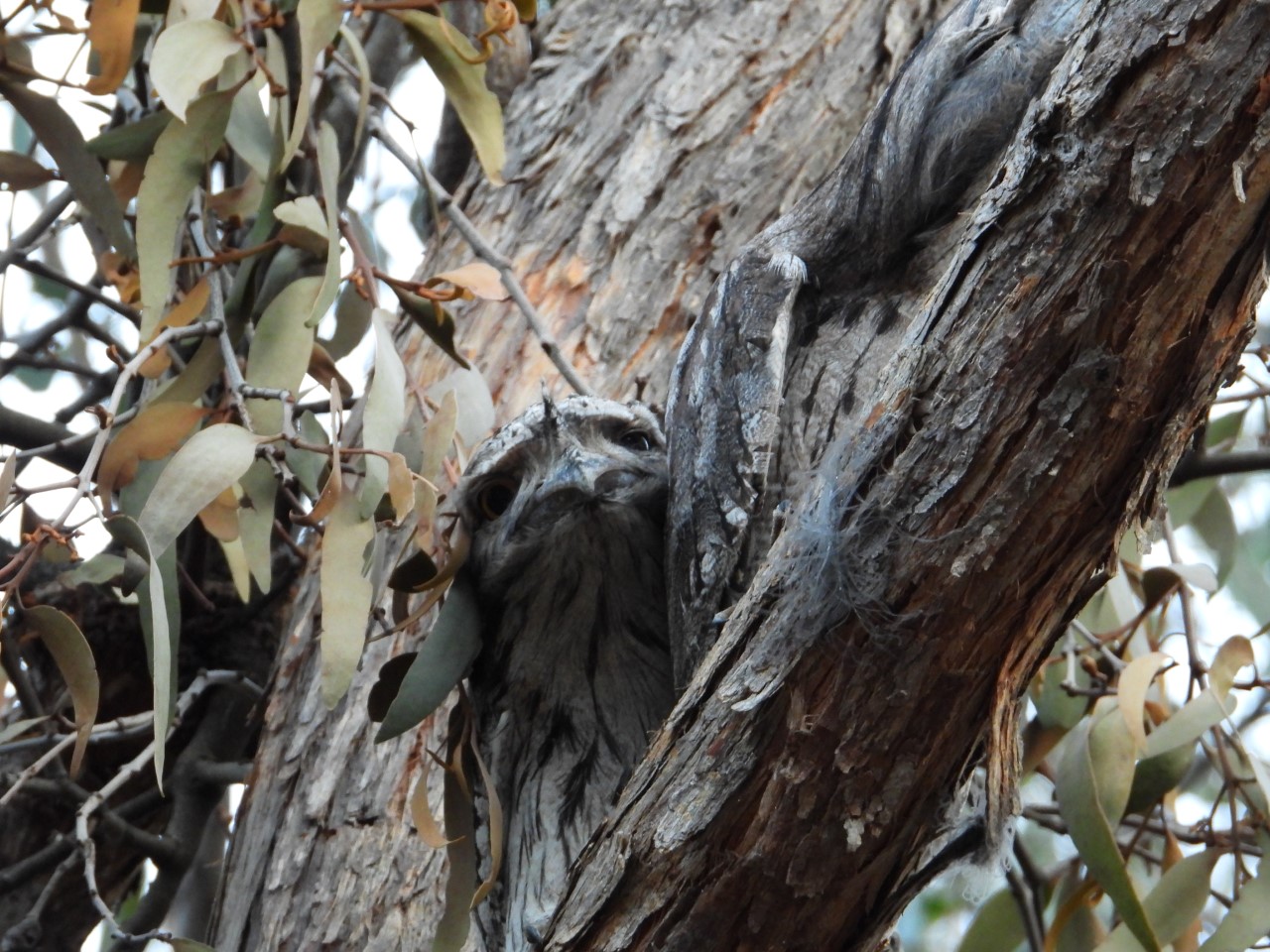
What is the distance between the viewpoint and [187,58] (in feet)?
5.62

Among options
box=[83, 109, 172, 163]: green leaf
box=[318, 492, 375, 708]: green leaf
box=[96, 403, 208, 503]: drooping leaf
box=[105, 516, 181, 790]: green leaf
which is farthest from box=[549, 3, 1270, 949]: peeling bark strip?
box=[83, 109, 172, 163]: green leaf

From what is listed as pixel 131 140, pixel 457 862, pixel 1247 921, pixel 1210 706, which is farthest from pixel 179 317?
pixel 1247 921

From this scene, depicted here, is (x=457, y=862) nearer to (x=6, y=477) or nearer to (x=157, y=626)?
(x=157, y=626)

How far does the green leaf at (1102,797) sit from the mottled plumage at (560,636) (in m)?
0.66

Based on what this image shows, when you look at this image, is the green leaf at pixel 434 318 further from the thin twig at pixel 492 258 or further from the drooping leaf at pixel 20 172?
the drooping leaf at pixel 20 172

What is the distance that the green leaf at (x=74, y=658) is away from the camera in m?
1.51

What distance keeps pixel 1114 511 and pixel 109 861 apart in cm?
228

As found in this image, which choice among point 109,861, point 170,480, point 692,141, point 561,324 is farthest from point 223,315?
point 109,861

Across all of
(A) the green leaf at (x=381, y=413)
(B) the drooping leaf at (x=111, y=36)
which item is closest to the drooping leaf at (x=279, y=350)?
(A) the green leaf at (x=381, y=413)

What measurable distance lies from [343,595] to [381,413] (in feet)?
0.97

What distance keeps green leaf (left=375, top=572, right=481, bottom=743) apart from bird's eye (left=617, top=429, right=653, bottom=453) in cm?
27

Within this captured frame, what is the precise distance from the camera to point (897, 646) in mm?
1134

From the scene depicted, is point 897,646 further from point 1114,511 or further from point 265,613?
point 265,613

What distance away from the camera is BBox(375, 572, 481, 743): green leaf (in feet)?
5.04
